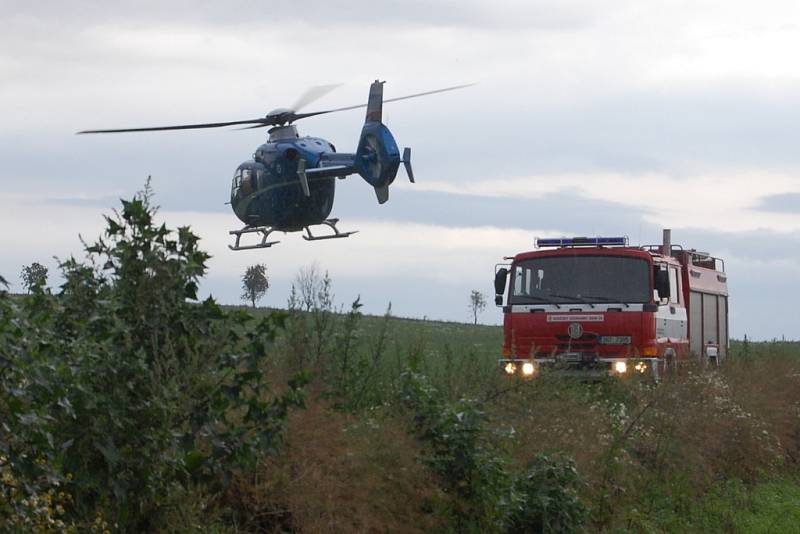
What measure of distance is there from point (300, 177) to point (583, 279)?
57.0ft

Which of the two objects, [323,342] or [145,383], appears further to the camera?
[323,342]

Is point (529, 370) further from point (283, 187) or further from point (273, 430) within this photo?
point (283, 187)

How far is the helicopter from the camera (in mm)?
37438

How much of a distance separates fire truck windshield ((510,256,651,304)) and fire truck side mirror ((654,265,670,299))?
15 cm

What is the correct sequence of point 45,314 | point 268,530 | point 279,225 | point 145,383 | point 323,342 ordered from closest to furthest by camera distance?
1. point 45,314
2. point 145,383
3. point 268,530
4. point 323,342
5. point 279,225

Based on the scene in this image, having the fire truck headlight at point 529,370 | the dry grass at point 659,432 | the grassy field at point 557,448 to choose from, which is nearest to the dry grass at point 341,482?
the grassy field at point 557,448

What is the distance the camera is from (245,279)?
91062mm

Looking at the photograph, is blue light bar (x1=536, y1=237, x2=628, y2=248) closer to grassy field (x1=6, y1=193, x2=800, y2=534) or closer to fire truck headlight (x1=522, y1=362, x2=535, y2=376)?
fire truck headlight (x1=522, y1=362, x2=535, y2=376)

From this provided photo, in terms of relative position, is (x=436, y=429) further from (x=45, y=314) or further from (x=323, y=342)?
(x=45, y=314)

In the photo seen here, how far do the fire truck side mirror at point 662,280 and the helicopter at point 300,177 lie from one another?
16567 millimetres

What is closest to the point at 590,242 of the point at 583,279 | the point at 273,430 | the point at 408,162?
the point at 583,279

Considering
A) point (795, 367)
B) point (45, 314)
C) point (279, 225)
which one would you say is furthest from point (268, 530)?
point (279, 225)

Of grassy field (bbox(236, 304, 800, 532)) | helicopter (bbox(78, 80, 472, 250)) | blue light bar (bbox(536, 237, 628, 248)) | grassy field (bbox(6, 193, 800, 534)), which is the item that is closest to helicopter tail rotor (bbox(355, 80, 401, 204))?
helicopter (bbox(78, 80, 472, 250))

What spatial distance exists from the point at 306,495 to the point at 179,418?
1280 mm
